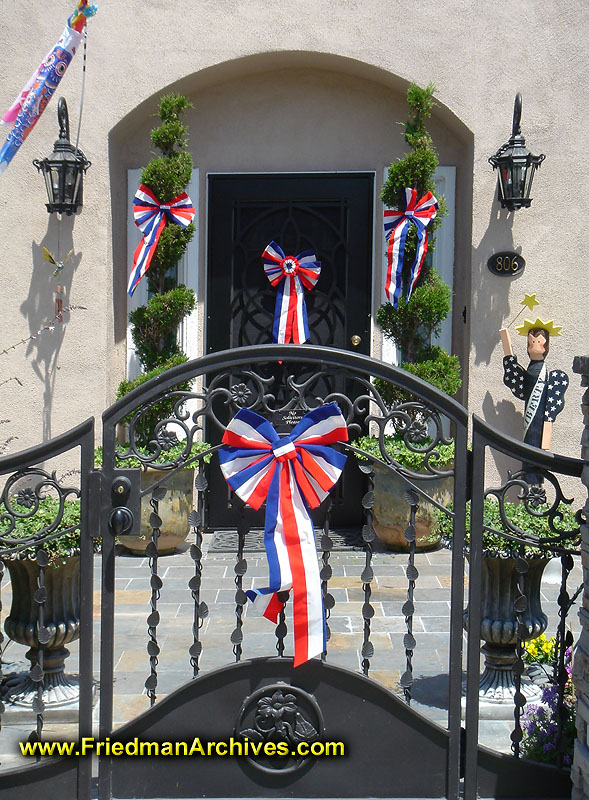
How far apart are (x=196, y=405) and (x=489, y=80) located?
3161mm

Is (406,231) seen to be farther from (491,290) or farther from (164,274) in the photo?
(164,274)

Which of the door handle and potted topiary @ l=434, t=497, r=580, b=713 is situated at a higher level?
the door handle

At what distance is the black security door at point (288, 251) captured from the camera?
664cm

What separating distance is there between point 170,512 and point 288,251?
2.14 meters

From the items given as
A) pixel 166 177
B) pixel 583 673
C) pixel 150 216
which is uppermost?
pixel 166 177

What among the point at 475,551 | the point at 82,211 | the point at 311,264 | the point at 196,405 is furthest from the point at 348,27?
the point at 475,551

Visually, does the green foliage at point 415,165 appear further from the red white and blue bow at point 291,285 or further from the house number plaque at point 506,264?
the red white and blue bow at point 291,285

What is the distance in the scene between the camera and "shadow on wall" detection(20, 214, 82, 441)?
21.0 ft

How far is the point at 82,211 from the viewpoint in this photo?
6418 millimetres

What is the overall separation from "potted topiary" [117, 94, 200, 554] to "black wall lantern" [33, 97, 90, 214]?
18.7 inches

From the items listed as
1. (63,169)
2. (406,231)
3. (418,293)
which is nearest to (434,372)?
(418,293)

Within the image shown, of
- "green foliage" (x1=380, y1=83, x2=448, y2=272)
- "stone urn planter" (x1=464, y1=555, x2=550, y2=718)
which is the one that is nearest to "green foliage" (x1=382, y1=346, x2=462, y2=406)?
"green foliage" (x1=380, y1=83, x2=448, y2=272)

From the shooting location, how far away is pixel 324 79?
6590 millimetres

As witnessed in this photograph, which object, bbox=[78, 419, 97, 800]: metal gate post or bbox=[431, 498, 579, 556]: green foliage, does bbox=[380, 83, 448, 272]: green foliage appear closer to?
bbox=[431, 498, 579, 556]: green foliage
